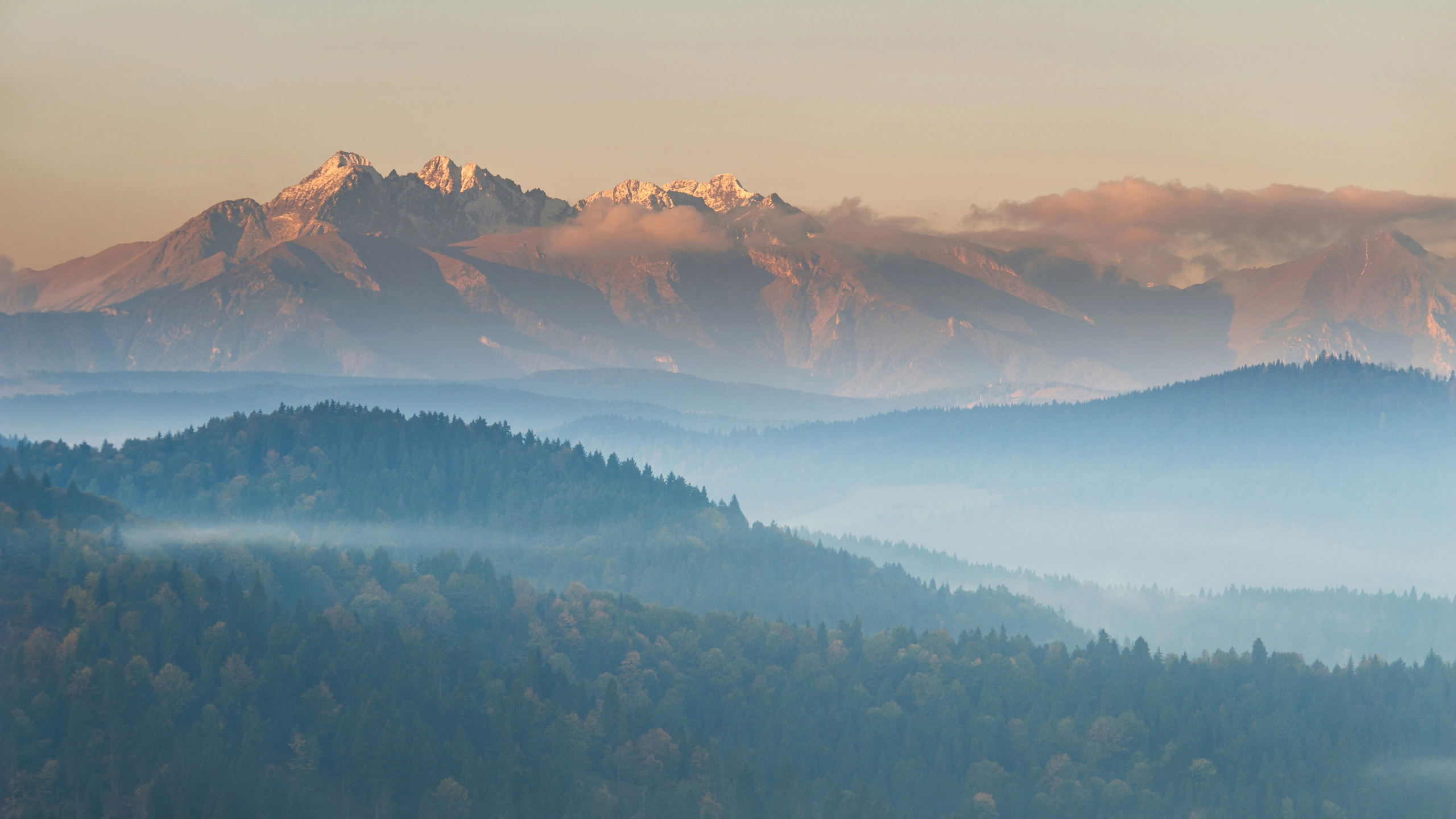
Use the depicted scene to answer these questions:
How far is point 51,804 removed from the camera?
19625 cm

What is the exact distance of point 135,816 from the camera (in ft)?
647

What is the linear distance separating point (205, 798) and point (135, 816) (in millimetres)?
8281

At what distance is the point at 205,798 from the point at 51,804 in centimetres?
1763

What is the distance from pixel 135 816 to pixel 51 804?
9726 millimetres

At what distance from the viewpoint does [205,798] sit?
650 ft
